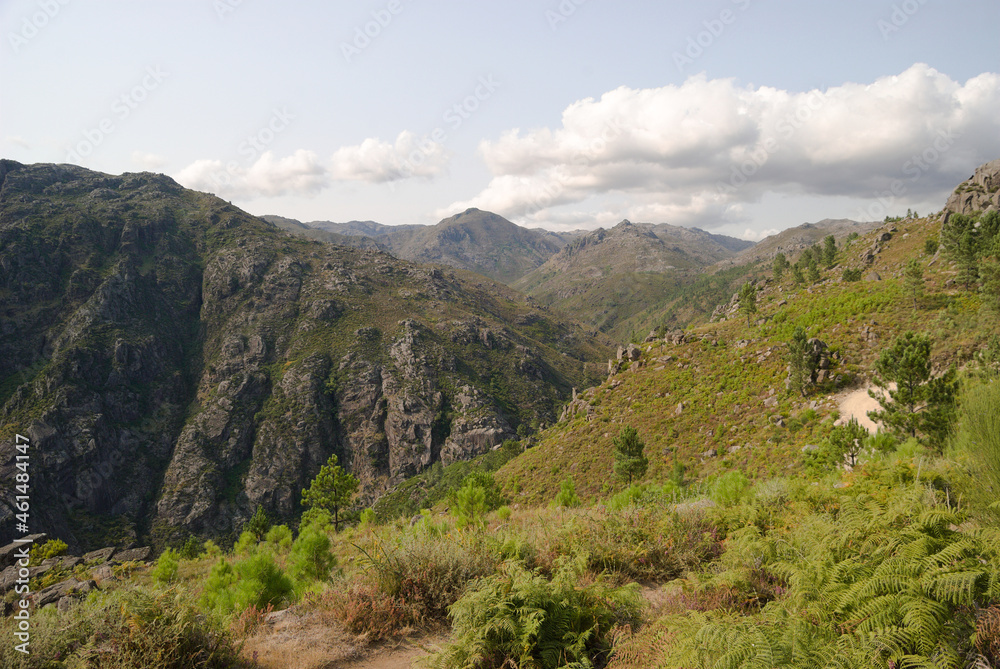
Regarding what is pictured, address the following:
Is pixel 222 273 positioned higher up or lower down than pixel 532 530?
higher up

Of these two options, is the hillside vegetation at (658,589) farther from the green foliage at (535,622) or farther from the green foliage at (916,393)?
the green foliage at (916,393)

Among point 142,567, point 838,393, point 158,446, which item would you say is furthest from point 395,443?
point 838,393

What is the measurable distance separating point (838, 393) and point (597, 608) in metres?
34.0

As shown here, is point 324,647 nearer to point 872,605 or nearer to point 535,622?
point 535,622

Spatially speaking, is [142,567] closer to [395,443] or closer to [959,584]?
[959,584]

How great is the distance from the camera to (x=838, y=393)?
1216 inches

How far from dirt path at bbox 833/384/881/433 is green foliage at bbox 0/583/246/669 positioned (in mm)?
31698

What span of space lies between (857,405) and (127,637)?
36.4m

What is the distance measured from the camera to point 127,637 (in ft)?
17.1

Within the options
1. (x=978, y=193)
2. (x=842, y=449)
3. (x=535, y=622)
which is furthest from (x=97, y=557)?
(x=978, y=193)

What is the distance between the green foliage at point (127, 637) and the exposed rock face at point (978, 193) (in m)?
68.9

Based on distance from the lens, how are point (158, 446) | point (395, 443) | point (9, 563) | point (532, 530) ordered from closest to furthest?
1. point (532, 530)
2. point (9, 563)
3. point (158, 446)
4. point (395, 443)

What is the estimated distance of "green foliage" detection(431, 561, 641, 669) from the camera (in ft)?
17.3

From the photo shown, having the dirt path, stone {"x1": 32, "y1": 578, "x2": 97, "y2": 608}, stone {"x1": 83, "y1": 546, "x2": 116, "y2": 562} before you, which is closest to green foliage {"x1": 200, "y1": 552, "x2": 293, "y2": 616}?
stone {"x1": 32, "y1": 578, "x2": 97, "y2": 608}
